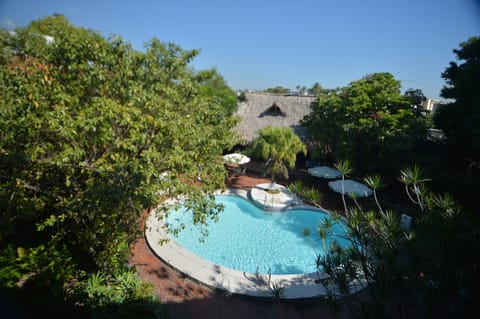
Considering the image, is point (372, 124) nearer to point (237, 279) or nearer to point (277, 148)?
point (277, 148)

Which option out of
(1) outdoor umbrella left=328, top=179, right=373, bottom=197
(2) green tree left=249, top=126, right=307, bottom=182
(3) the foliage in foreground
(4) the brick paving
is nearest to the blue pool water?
(4) the brick paving

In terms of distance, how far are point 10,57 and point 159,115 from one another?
8.36 m

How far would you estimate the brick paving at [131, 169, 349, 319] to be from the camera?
16.3 ft

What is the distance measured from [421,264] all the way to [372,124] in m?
9.81

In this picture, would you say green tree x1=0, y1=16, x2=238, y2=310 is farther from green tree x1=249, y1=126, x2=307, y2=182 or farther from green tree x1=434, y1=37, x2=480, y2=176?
green tree x1=434, y1=37, x2=480, y2=176

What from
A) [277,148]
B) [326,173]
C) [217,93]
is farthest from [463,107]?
[217,93]

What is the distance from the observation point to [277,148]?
12.2m

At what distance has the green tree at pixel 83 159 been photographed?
389 cm

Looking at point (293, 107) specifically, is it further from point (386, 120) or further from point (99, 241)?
point (99, 241)

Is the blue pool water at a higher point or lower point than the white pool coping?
lower

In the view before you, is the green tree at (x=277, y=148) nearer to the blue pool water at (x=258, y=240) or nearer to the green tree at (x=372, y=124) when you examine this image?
the green tree at (x=372, y=124)

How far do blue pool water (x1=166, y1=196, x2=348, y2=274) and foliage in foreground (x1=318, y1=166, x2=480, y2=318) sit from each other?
353cm

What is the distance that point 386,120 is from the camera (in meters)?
10.8

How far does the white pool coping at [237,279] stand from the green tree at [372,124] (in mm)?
7507
